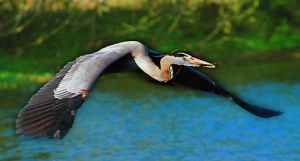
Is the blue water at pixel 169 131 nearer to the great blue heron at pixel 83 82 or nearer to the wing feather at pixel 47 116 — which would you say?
the great blue heron at pixel 83 82

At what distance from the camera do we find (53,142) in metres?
15.9

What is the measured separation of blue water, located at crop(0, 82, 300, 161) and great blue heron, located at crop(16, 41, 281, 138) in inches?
168

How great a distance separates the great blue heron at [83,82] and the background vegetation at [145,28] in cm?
1468

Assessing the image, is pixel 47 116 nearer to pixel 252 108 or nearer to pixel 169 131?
pixel 252 108

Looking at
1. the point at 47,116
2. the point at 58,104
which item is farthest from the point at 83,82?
the point at 47,116

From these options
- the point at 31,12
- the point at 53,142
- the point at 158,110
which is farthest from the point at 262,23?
the point at 53,142

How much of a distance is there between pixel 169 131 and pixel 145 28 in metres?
12.3

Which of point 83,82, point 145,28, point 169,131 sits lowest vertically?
point 83,82

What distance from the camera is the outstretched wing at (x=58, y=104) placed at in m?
7.94

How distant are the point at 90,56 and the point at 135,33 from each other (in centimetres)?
1997

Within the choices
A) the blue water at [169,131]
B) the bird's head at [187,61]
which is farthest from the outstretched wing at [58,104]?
the blue water at [169,131]

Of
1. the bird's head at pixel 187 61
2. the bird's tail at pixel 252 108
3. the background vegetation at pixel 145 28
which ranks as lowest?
the bird's head at pixel 187 61

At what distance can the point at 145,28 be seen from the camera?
28953 mm

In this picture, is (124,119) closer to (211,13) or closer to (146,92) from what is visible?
(146,92)
